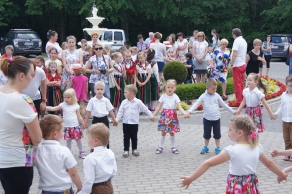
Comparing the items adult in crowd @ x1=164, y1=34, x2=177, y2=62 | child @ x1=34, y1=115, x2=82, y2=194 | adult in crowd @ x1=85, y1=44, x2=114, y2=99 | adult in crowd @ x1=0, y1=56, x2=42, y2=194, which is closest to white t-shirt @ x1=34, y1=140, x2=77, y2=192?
child @ x1=34, y1=115, x2=82, y2=194

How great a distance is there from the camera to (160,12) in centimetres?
3859

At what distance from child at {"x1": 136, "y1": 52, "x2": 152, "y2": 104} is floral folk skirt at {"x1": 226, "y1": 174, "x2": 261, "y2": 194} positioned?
8.02 m

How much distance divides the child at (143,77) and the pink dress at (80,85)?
175 centimetres

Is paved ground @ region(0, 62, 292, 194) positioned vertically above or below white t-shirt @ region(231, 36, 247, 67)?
below

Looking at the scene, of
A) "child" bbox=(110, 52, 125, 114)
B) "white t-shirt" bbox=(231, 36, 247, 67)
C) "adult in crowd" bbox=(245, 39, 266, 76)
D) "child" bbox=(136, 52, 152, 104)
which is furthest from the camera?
"adult in crowd" bbox=(245, 39, 266, 76)

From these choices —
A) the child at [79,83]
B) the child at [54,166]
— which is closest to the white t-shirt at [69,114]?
the child at [79,83]

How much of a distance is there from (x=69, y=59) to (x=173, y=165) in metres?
4.91

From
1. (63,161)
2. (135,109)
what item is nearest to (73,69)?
(135,109)

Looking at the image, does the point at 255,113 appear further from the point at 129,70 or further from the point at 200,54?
the point at 200,54

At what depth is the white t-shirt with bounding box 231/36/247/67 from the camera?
1310cm

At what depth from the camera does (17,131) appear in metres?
4.43

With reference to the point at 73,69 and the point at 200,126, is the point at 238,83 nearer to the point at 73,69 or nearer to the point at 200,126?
the point at 200,126

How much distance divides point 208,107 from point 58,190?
4.88m

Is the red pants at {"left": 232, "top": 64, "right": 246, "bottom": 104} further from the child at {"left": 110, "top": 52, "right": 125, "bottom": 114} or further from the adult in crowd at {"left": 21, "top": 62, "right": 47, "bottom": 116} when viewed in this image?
the adult in crowd at {"left": 21, "top": 62, "right": 47, "bottom": 116}
